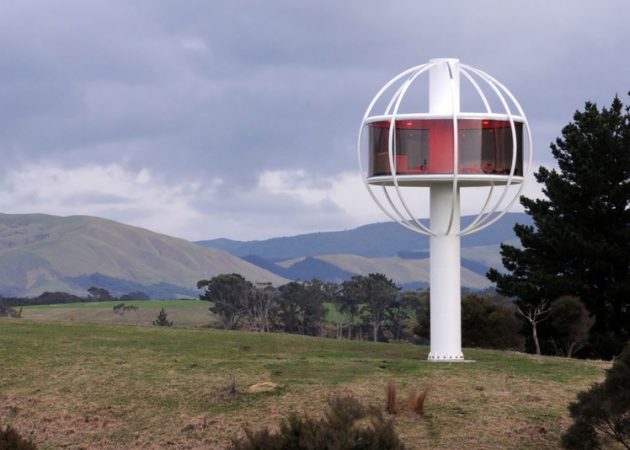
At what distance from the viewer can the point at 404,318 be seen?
9625 cm

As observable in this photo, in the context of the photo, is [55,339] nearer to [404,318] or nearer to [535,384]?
[535,384]

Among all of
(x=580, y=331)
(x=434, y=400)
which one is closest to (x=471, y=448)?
(x=434, y=400)

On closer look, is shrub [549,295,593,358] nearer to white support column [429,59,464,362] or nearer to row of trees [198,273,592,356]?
white support column [429,59,464,362]

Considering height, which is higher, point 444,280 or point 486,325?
point 444,280

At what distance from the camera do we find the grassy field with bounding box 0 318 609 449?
69.8ft

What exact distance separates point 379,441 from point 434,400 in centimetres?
607

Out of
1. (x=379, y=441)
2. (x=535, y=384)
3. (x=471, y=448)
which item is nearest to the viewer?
(x=379, y=441)

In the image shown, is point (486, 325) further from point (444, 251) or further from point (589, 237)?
point (444, 251)

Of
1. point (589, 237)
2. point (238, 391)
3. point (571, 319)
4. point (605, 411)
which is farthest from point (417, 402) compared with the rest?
point (589, 237)

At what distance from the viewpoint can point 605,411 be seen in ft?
59.2

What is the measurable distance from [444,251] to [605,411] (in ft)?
32.7

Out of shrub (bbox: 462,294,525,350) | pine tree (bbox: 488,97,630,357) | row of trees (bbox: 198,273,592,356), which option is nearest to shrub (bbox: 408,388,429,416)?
shrub (bbox: 462,294,525,350)

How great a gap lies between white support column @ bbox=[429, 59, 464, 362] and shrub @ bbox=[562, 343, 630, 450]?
902 centimetres

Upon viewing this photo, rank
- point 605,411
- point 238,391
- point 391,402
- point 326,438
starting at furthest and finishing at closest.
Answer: point 238,391 < point 391,402 < point 605,411 < point 326,438
